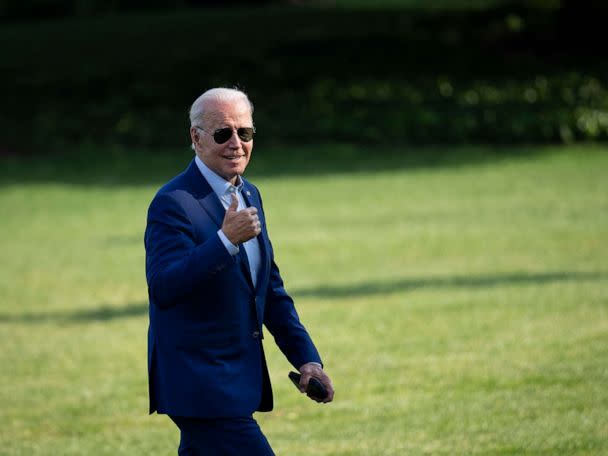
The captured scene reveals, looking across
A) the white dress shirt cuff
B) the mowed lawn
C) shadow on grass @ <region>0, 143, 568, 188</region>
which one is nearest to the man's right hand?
the white dress shirt cuff

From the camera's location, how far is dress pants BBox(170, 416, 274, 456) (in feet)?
15.7

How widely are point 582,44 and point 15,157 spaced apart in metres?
15.8

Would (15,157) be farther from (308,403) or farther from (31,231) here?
(308,403)

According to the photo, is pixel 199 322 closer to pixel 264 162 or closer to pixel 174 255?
pixel 174 255

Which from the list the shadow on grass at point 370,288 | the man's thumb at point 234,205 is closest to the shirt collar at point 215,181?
the man's thumb at point 234,205

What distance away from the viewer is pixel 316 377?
16.5ft

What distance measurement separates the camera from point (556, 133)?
90.6 feet

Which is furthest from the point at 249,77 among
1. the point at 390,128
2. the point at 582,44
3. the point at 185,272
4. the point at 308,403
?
the point at 185,272

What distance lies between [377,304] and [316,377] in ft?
28.2

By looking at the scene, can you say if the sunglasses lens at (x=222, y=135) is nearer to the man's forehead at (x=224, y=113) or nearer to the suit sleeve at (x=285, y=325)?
the man's forehead at (x=224, y=113)

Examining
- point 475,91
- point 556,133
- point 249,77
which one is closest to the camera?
point 556,133

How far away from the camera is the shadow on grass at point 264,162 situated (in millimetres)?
26109

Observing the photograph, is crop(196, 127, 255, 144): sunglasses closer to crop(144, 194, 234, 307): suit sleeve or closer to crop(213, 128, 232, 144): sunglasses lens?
crop(213, 128, 232, 144): sunglasses lens

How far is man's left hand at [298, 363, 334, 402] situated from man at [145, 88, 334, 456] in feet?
0.58
